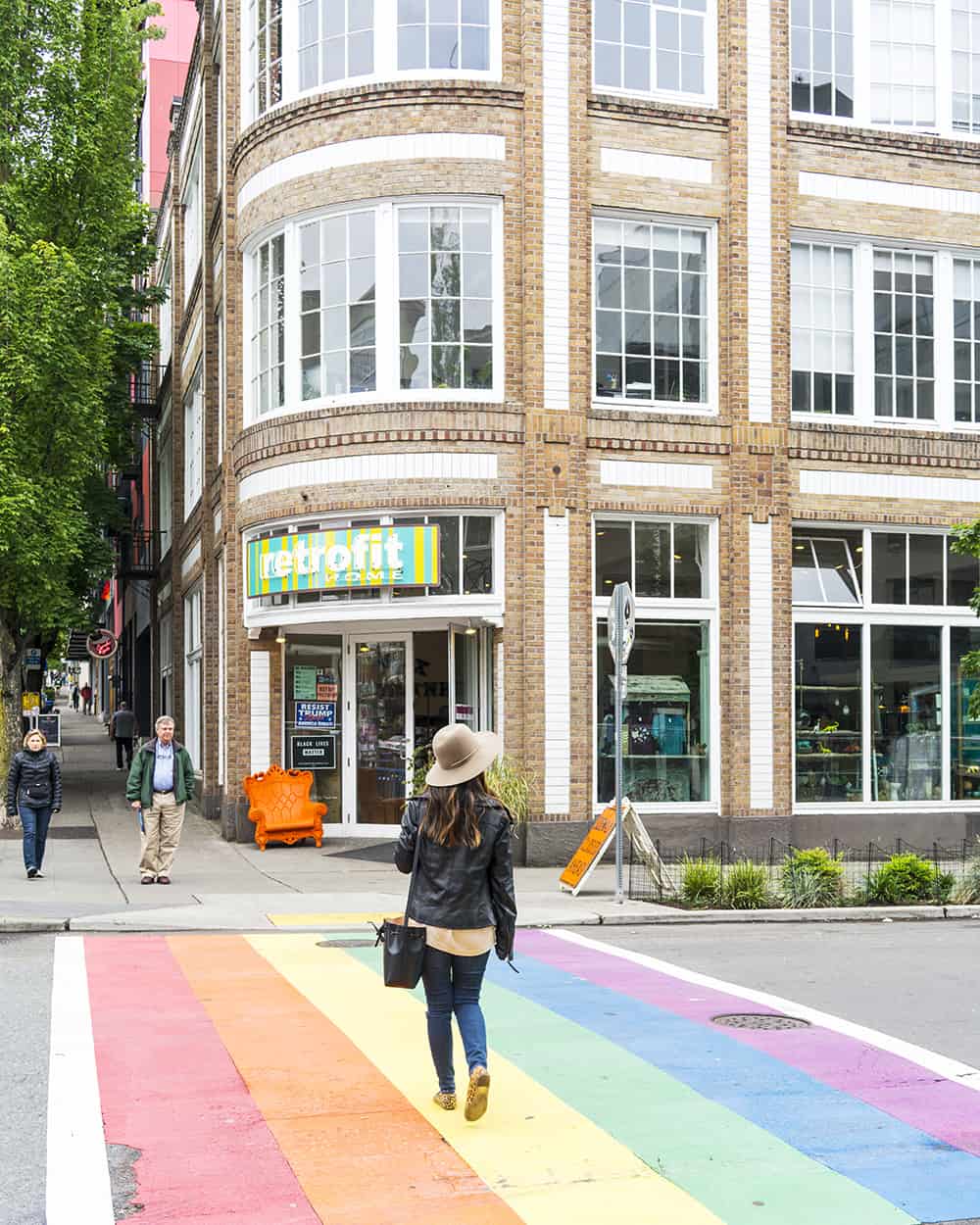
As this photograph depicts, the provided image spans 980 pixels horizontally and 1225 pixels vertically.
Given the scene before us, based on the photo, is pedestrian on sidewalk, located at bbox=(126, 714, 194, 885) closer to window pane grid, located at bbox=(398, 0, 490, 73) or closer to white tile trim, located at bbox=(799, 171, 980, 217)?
window pane grid, located at bbox=(398, 0, 490, 73)

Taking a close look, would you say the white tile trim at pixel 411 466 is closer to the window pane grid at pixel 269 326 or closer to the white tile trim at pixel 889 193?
the window pane grid at pixel 269 326

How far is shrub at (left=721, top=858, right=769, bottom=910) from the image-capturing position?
14.4 metres

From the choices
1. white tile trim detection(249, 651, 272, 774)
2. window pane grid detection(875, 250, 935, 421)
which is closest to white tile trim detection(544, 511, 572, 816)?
white tile trim detection(249, 651, 272, 774)

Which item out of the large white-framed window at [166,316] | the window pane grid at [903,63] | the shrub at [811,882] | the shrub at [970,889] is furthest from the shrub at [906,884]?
the large white-framed window at [166,316]

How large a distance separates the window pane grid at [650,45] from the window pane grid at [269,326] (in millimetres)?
4788

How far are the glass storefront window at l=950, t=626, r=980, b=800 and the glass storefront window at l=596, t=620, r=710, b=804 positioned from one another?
3.66 m

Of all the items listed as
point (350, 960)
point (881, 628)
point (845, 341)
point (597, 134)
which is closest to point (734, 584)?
point (881, 628)

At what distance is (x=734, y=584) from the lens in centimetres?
1875

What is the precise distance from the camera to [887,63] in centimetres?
2022

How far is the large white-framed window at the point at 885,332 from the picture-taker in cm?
1972

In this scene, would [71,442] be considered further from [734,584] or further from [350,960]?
[350,960]

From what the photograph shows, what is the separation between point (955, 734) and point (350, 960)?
38.0 feet

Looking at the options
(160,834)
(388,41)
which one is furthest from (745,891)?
(388,41)

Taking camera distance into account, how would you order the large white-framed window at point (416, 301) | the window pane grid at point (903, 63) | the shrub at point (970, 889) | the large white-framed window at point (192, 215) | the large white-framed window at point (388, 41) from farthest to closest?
the large white-framed window at point (192, 215)
the window pane grid at point (903, 63)
the large white-framed window at point (388, 41)
the large white-framed window at point (416, 301)
the shrub at point (970, 889)
